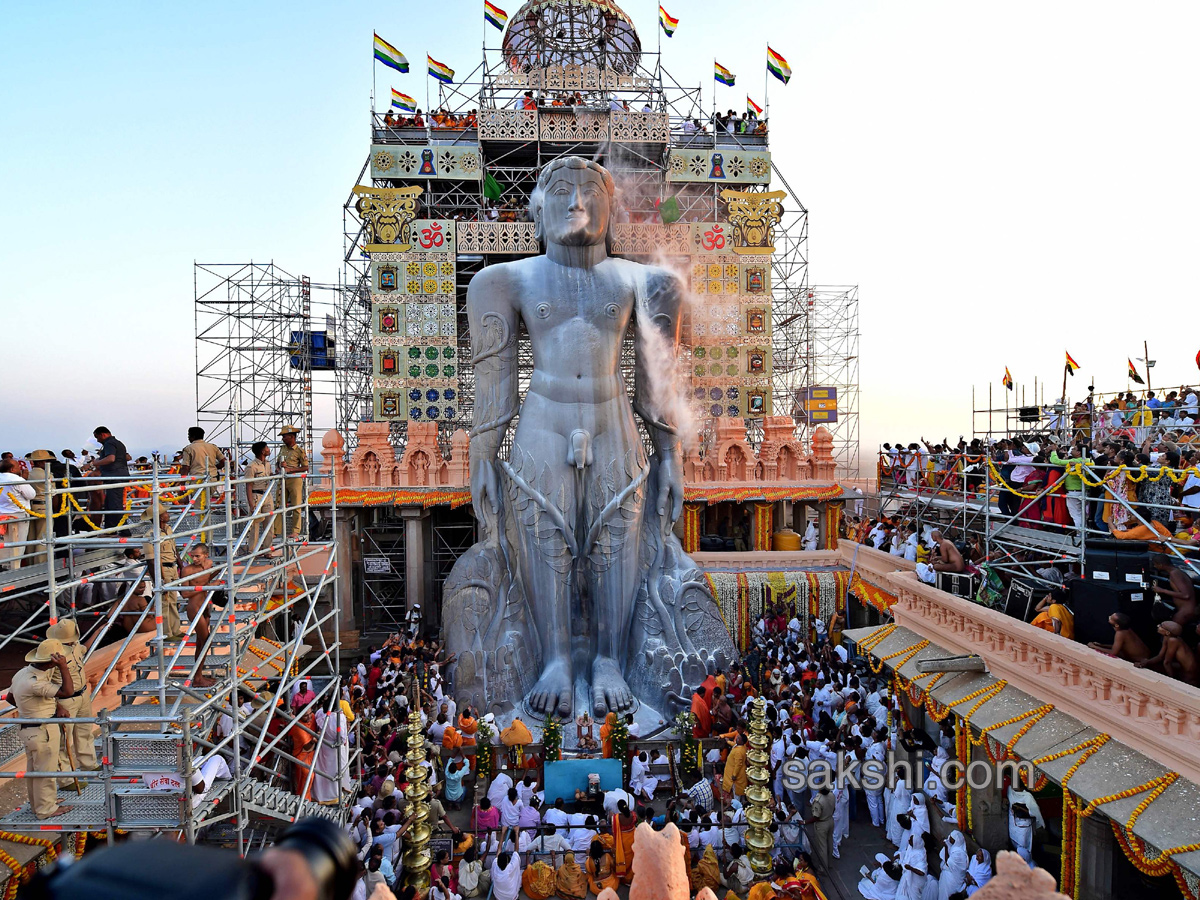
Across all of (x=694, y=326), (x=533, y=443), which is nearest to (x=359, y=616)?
(x=533, y=443)

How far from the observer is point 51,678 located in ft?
18.5

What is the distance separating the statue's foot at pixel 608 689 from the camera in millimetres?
10977

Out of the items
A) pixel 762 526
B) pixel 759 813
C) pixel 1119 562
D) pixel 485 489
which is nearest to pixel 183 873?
pixel 759 813

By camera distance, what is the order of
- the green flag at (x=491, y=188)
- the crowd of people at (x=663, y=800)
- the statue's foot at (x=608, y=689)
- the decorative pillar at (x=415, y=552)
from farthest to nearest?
the green flag at (x=491, y=188) < the decorative pillar at (x=415, y=552) < the statue's foot at (x=608, y=689) < the crowd of people at (x=663, y=800)

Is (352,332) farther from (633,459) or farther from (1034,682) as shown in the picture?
(1034,682)

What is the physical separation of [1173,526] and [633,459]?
22.9ft

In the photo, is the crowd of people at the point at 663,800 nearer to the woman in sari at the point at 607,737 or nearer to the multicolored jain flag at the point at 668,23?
the woman in sari at the point at 607,737

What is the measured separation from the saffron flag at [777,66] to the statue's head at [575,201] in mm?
15610

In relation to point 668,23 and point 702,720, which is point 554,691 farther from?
point 668,23

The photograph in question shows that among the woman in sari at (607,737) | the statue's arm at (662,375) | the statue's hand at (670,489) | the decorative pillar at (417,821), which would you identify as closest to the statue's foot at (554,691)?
the woman in sari at (607,737)

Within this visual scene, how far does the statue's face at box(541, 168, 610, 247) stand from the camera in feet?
37.9

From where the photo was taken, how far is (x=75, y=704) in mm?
5832

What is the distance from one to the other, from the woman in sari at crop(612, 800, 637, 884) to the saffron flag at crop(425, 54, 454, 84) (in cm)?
2347

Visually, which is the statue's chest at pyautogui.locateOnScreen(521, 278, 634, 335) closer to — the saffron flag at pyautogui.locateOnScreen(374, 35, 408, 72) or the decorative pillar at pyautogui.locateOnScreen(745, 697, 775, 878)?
the decorative pillar at pyautogui.locateOnScreen(745, 697, 775, 878)
